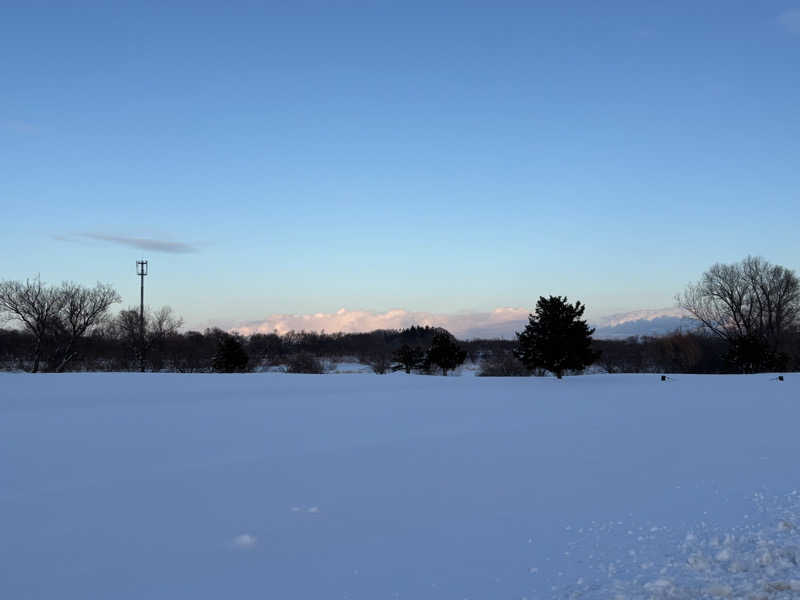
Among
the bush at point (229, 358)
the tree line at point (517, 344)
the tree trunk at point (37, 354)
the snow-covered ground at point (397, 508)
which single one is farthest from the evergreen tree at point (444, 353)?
the snow-covered ground at point (397, 508)

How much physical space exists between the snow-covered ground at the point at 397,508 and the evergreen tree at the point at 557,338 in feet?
65.5

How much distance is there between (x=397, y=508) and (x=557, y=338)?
2964cm

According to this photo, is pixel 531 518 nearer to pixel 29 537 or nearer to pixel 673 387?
pixel 29 537

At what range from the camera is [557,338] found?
3425 centimetres

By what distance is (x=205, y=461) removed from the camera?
9008 mm

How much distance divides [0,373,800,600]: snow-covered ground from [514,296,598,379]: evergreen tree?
65.5 ft

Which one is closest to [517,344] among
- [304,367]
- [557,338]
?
[557,338]

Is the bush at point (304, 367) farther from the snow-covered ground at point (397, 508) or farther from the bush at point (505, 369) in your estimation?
the snow-covered ground at point (397, 508)

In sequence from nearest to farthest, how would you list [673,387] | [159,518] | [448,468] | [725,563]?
[725,563], [159,518], [448,468], [673,387]

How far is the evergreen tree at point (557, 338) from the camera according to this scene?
3431cm

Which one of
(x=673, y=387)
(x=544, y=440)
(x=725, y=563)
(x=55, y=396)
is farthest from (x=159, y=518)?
(x=673, y=387)

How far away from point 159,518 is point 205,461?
118 inches

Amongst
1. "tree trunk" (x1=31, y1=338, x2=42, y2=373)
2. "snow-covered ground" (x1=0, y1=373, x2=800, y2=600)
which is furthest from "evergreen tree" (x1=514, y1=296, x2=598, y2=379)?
"tree trunk" (x1=31, y1=338, x2=42, y2=373)

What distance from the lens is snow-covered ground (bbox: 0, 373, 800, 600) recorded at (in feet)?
14.8
